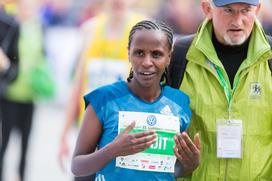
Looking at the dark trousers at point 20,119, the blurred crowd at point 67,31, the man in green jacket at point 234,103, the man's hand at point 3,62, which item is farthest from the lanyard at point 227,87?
the dark trousers at point 20,119

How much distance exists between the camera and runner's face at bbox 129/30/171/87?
4.16 meters

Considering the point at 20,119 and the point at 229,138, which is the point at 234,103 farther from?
the point at 20,119

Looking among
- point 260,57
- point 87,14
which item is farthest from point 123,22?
point 87,14

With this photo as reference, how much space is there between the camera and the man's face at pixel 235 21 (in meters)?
4.36

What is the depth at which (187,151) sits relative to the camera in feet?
13.4

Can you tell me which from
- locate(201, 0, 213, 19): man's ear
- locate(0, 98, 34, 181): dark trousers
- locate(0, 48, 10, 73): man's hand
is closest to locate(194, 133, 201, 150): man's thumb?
locate(201, 0, 213, 19): man's ear

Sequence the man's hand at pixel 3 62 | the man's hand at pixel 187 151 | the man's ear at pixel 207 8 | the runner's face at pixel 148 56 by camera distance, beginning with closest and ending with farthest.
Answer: the man's hand at pixel 187 151 < the runner's face at pixel 148 56 < the man's ear at pixel 207 8 < the man's hand at pixel 3 62

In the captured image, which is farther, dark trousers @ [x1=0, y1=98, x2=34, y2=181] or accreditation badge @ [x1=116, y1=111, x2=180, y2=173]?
dark trousers @ [x1=0, y1=98, x2=34, y2=181]

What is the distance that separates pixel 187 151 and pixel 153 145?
0.16 meters

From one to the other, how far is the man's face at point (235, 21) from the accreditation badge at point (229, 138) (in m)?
0.40

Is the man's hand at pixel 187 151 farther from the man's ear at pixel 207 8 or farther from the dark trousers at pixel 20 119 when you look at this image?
the dark trousers at pixel 20 119

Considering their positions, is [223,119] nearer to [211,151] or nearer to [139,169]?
[211,151]

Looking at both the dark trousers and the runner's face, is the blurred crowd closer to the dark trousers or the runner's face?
the dark trousers

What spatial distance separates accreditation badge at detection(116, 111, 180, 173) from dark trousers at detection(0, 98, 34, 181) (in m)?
4.67
